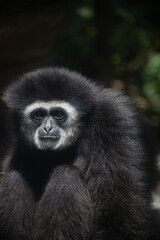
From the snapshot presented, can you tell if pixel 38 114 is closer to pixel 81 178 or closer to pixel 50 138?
pixel 50 138

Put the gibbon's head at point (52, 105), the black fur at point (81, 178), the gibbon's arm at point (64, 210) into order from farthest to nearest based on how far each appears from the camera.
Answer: the gibbon's head at point (52, 105)
the black fur at point (81, 178)
the gibbon's arm at point (64, 210)

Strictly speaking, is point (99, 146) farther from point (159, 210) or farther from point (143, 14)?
point (143, 14)

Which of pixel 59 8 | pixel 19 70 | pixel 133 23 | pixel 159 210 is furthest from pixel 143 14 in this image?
pixel 159 210

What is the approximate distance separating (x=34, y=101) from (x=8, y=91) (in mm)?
575

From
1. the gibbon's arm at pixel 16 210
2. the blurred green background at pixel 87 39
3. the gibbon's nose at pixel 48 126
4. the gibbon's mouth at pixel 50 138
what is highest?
the blurred green background at pixel 87 39

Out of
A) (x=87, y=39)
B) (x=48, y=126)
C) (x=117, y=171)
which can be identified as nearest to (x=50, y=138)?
(x=48, y=126)

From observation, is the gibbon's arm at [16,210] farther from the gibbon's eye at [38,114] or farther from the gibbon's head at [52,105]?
Result: the gibbon's eye at [38,114]

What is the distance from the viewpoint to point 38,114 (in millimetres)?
8219

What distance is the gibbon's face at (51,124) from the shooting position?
317 inches

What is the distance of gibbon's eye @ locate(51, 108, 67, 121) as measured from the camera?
8.07m

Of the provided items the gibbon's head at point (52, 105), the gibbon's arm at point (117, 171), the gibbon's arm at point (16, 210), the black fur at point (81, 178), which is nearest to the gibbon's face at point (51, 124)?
the gibbon's head at point (52, 105)

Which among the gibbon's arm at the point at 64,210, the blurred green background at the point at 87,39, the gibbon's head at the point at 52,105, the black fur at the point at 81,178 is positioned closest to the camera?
the gibbon's arm at the point at 64,210

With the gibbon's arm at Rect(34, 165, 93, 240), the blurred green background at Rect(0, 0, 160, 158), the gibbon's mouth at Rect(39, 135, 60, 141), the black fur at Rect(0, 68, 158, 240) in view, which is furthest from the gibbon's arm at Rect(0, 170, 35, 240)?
the blurred green background at Rect(0, 0, 160, 158)

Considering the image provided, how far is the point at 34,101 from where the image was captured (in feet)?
26.6
